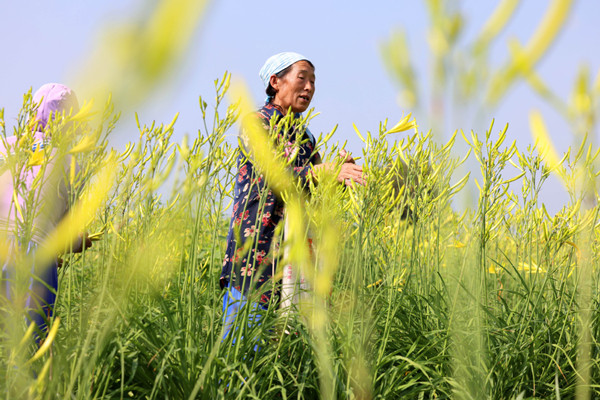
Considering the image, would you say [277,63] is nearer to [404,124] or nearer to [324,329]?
[404,124]

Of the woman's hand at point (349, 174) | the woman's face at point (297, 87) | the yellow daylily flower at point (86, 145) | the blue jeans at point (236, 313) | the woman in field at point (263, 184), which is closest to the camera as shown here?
the yellow daylily flower at point (86, 145)

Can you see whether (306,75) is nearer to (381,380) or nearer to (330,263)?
(381,380)

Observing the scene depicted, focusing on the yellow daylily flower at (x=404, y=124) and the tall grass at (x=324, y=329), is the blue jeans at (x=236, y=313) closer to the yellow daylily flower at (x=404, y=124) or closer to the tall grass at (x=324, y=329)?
the tall grass at (x=324, y=329)

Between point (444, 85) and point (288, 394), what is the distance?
1634 mm

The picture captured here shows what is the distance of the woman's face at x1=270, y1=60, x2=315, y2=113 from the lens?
270cm

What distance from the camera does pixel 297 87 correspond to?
2.69 meters

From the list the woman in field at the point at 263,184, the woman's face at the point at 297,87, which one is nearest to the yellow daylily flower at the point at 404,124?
the woman in field at the point at 263,184

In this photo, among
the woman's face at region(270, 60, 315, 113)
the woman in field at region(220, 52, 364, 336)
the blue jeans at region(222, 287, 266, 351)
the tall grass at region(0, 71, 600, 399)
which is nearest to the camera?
the tall grass at region(0, 71, 600, 399)

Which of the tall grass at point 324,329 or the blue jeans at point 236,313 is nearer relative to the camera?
the tall grass at point 324,329

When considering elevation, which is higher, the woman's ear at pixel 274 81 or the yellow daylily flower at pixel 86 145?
the woman's ear at pixel 274 81

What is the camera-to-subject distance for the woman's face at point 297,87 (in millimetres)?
2695

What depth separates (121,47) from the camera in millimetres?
283

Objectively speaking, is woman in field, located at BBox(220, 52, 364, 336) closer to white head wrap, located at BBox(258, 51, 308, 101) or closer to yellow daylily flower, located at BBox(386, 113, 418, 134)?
white head wrap, located at BBox(258, 51, 308, 101)

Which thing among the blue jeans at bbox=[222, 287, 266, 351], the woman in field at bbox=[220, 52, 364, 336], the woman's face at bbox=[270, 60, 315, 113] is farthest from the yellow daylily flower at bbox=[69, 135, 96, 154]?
the woman's face at bbox=[270, 60, 315, 113]
